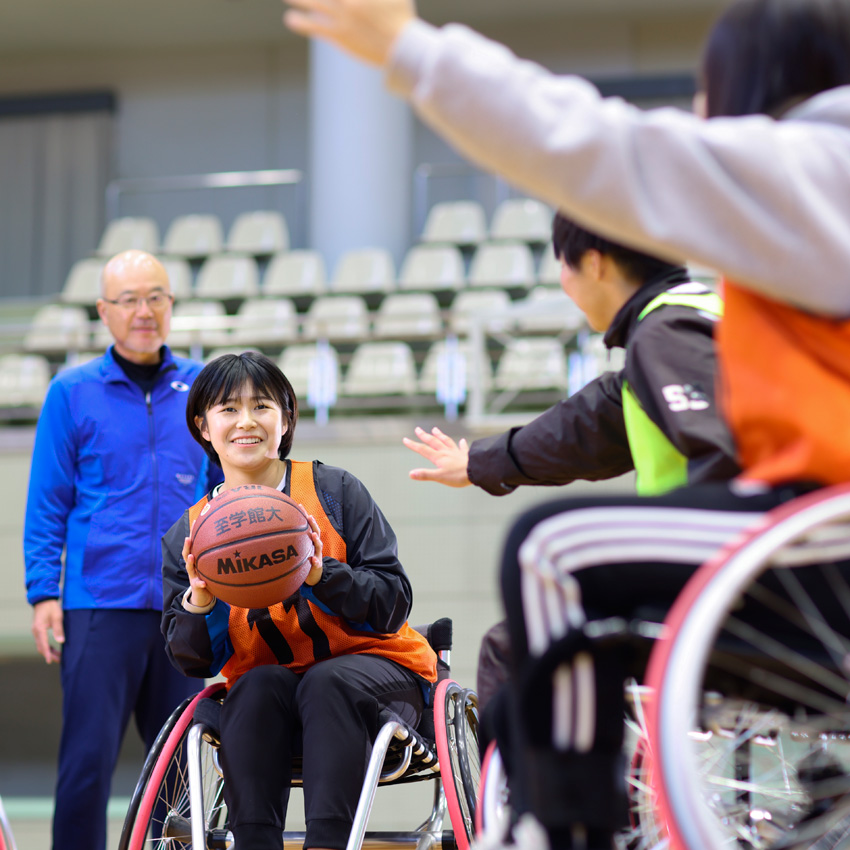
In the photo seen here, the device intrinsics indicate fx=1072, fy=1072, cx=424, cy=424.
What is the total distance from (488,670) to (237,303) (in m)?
6.24

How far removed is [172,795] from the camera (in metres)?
2.05

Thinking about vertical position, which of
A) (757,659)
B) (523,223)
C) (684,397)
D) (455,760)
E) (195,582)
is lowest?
(455,760)

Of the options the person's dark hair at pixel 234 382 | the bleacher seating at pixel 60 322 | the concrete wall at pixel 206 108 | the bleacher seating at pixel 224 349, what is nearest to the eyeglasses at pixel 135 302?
the person's dark hair at pixel 234 382

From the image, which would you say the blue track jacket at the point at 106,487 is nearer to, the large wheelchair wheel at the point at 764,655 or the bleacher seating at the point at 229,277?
the large wheelchair wheel at the point at 764,655

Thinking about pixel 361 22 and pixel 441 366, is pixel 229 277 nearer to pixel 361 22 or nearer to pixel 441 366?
pixel 441 366

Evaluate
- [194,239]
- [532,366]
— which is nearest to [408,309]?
[532,366]

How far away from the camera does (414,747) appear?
1.89 meters

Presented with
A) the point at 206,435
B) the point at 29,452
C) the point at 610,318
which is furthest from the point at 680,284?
the point at 29,452

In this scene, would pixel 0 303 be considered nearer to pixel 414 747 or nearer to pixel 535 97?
pixel 414 747

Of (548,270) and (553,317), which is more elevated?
(548,270)

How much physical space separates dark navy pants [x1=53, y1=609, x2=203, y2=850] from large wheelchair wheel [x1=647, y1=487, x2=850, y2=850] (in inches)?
66.0

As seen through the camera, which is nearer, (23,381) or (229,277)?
(23,381)

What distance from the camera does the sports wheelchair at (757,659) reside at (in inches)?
34.0

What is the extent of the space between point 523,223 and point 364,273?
1.32 metres
